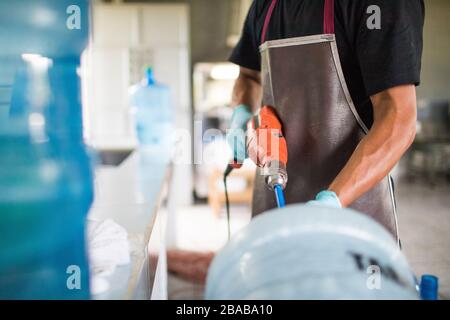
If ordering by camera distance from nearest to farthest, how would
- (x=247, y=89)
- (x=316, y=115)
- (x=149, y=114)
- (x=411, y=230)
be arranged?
(x=316, y=115) < (x=247, y=89) < (x=411, y=230) < (x=149, y=114)

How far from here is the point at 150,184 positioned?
5.94ft

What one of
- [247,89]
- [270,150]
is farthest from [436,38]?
[247,89]

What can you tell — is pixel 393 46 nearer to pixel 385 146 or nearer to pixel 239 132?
pixel 385 146

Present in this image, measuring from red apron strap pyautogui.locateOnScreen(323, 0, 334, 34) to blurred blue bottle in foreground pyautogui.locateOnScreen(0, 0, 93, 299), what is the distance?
2.12 feet

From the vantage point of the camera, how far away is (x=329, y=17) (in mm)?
981

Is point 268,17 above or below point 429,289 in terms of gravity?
above

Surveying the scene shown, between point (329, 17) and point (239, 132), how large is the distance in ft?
1.45

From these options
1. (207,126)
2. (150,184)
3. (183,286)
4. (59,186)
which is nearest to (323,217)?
(59,186)

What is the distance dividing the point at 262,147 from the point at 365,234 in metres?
0.52

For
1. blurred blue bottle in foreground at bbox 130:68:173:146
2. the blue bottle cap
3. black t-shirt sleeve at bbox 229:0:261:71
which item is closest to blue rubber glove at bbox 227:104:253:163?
black t-shirt sleeve at bbox 229:0:261:71

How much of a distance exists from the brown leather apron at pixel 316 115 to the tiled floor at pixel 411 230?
164 mm

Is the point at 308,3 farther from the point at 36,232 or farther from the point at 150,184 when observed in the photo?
the point at 150,184

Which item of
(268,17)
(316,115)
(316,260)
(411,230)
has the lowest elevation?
(411,230)

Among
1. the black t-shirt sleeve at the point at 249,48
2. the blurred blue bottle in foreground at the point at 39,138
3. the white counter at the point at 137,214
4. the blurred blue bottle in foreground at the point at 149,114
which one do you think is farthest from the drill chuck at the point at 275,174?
the blurred blue bottle in foreground at the point at 149,114
